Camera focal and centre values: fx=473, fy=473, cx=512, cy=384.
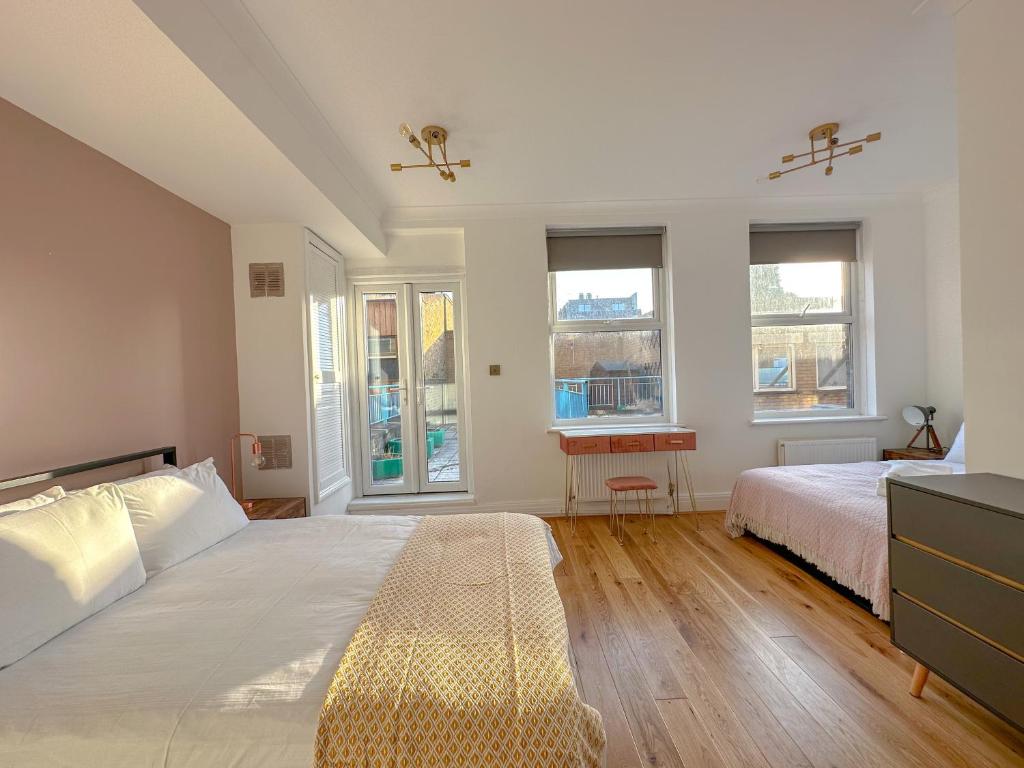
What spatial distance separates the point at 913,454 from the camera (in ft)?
12.5

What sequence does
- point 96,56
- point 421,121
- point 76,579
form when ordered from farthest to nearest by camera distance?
point 421,121, point 96,56, point 76,579

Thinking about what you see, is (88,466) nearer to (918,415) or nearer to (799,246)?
(799,246)

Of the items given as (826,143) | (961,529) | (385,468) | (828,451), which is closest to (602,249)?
(826,143)

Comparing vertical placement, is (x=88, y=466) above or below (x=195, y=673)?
above

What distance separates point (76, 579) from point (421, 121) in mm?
2486

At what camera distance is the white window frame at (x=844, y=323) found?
430 cm

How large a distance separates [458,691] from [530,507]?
310 cm

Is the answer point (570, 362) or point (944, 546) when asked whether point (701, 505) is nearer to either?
point (570, 362)

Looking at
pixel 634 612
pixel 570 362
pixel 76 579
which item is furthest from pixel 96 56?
pixel 570 362

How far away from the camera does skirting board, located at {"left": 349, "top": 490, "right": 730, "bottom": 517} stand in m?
3.98

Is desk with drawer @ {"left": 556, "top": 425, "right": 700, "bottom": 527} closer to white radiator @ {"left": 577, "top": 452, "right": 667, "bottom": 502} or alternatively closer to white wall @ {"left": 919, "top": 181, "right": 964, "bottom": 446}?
white radiator @ {"left": 577, "top": 452, "right": 667, "bottom": 502}

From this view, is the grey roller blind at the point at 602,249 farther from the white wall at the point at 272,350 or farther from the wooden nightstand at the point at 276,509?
the wooden nightstand at the point at 276,509

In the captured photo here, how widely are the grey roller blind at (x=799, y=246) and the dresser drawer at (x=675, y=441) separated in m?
1.79

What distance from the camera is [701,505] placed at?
4102 millimetres
